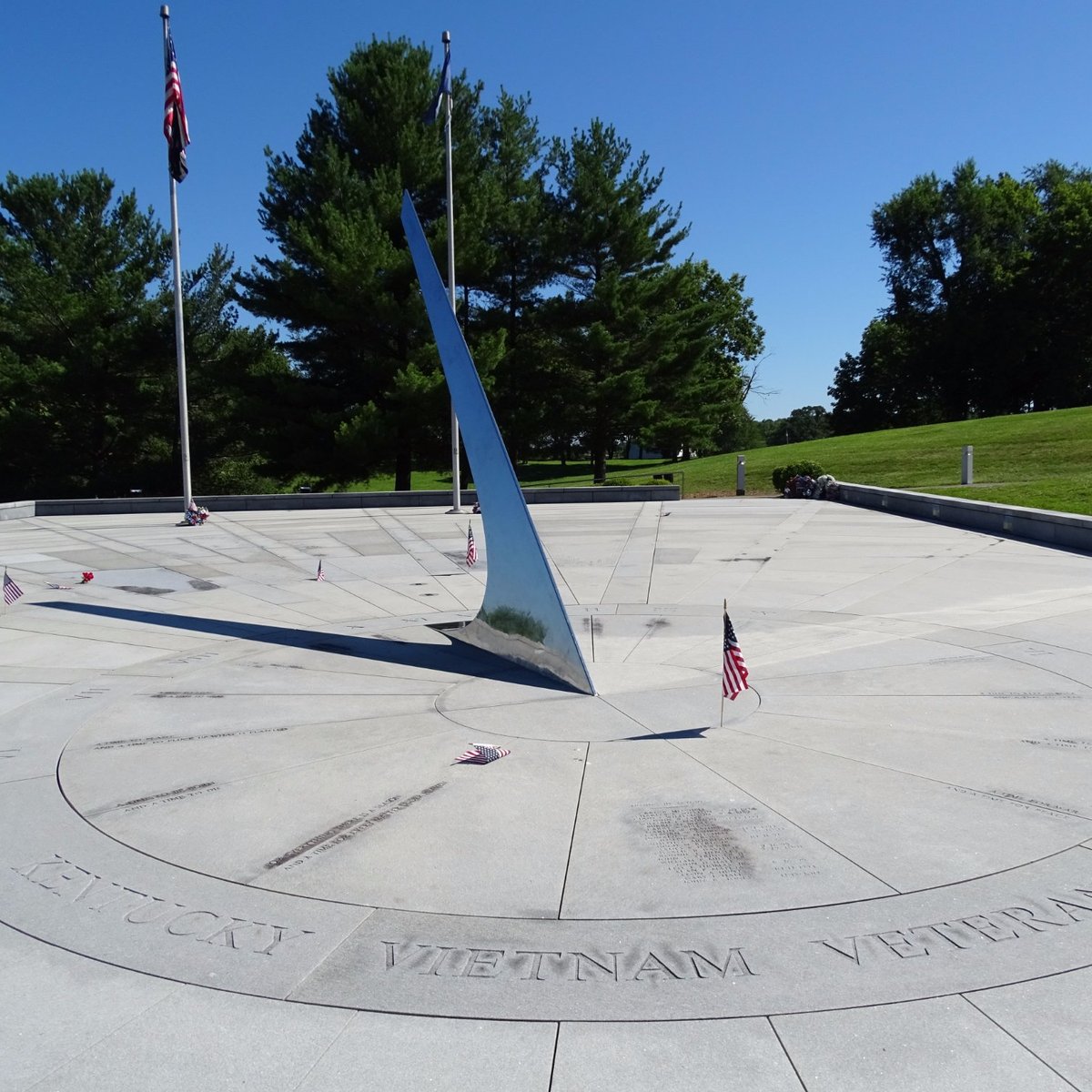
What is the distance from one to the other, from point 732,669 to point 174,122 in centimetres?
1825

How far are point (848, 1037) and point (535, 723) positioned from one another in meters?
4.01

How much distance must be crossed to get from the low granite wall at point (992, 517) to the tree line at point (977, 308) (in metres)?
50.2

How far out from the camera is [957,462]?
30.7 meters

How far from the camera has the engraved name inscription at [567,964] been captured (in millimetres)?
4090

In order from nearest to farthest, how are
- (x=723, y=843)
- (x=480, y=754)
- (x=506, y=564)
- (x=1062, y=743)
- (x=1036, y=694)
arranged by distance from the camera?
(x=723, y=843) → (x=480, y=754) → (x=1062, y=743) → (x=1036, y=694) → (x=506, y=564)

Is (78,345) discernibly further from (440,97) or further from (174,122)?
(440,97)

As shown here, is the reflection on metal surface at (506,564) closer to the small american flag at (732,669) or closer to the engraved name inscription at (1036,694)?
the small american flag at (732,669)

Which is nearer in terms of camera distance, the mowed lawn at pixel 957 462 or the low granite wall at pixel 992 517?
the low granite wall at pixel 992 517

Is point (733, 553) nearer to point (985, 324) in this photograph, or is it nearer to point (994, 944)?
point (994, 944)

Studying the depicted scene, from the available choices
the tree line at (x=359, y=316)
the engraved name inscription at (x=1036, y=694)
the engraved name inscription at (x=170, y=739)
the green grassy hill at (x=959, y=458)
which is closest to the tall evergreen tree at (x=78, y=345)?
the tree line at (x=359, y=316)

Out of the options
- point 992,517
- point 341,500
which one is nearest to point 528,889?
point 992,517

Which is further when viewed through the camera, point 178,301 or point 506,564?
point 178,301

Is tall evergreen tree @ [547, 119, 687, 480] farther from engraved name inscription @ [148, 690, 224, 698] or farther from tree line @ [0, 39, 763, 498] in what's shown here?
engraved name inscription @ [148, 690, 224, 698]

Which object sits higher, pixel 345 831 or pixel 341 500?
pixel 341 500
